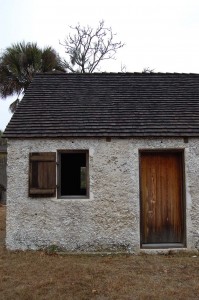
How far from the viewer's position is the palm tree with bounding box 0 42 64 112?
17.0 meters

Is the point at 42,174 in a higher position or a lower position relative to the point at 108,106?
lower

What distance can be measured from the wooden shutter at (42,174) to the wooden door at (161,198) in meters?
2.10

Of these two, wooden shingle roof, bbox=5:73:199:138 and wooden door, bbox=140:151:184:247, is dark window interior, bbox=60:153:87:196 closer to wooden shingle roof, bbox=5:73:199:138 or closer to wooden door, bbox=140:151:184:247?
wooden shingle roof, bbox=5:73:199:138

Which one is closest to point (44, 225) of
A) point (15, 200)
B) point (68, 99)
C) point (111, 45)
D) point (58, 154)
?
point (15, 200)

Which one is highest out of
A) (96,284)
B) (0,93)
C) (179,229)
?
(0,93)

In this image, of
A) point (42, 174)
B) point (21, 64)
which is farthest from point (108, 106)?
point (21, 64)

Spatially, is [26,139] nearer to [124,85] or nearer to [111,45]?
[124,85]

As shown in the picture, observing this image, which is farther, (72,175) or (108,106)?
(72,175)

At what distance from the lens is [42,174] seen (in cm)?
845

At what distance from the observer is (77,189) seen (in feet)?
39.8

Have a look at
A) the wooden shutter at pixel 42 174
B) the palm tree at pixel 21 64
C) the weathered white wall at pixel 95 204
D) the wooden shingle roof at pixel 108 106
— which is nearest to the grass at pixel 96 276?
the weathered white wall at pixel 95 204

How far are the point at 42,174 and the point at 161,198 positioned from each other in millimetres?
2869

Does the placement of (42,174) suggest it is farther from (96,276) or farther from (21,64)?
(21,64)

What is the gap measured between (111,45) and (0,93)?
13033mm
